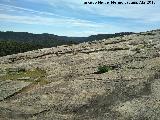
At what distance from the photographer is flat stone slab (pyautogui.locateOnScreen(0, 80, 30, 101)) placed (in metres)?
24.3

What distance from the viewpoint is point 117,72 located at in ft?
91.1

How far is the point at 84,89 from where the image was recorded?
23.6 meters

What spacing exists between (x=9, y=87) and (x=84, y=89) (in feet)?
22.9

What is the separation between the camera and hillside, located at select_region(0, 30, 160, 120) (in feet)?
64.0

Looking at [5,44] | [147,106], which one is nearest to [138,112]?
[147,106]

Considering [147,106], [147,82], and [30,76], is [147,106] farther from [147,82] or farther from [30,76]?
[30,76]

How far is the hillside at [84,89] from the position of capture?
19500mm

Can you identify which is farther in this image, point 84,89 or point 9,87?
point 9,87

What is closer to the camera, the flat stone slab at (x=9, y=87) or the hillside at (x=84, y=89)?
the hillside at (x=84, y=89)

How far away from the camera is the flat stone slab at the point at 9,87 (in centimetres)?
2429

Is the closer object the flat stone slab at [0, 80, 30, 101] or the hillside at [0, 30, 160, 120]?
the hillside at [0, 30, 160, 120]

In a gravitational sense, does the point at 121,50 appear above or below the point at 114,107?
above

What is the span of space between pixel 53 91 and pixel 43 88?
1.53 metres

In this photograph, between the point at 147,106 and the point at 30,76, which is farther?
the point at 30,76
